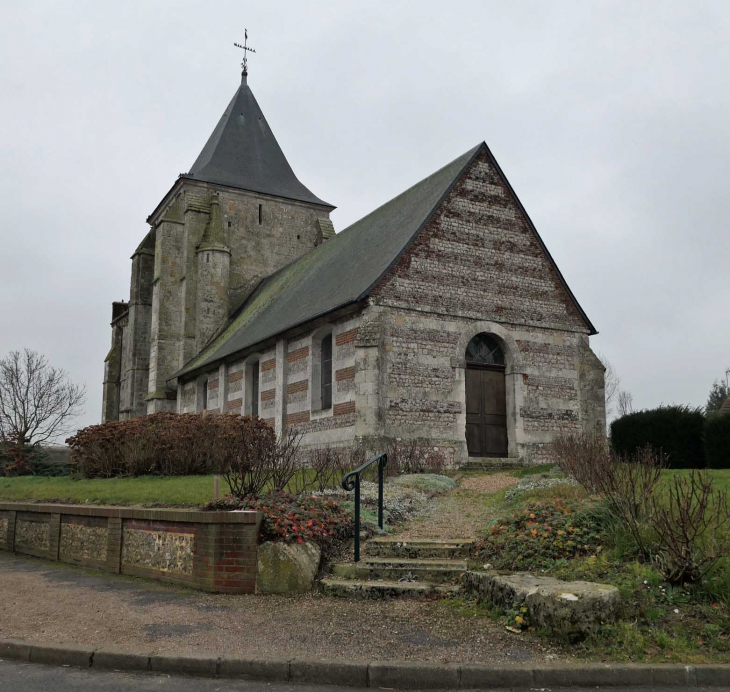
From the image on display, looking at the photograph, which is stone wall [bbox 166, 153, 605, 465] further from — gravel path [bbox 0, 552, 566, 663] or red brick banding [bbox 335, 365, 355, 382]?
gravel path [bbox 0, 552, 566, 663]

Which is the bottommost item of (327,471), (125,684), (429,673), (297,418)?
(125,684)

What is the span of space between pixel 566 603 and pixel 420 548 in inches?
113

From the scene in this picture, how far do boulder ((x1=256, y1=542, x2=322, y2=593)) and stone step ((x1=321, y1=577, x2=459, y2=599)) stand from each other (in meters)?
0.37

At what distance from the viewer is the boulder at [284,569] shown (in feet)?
25.9

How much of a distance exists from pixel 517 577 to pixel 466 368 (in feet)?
37.2

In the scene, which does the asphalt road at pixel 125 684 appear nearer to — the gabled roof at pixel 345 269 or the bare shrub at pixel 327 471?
the bare shrub at pixel 327 471

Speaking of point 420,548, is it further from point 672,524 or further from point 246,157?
point 246,157

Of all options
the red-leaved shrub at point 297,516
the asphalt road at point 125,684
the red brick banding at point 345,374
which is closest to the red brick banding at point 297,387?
the red brick banding at point 345,374

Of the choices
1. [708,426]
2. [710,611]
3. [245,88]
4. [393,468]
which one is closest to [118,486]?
[393,468]

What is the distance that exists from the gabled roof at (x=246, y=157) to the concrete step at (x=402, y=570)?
26.2m

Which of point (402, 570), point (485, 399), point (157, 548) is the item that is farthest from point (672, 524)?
point (485, 399)

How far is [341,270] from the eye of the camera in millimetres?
20875

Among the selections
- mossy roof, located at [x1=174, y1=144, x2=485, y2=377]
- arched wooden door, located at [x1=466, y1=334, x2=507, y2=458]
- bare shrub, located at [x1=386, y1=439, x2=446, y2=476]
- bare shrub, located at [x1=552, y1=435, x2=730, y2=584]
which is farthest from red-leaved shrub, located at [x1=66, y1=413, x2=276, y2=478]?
bare shrub, located at [x1=552, y1=435, x2=730, y2=584]

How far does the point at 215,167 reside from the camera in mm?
33000
